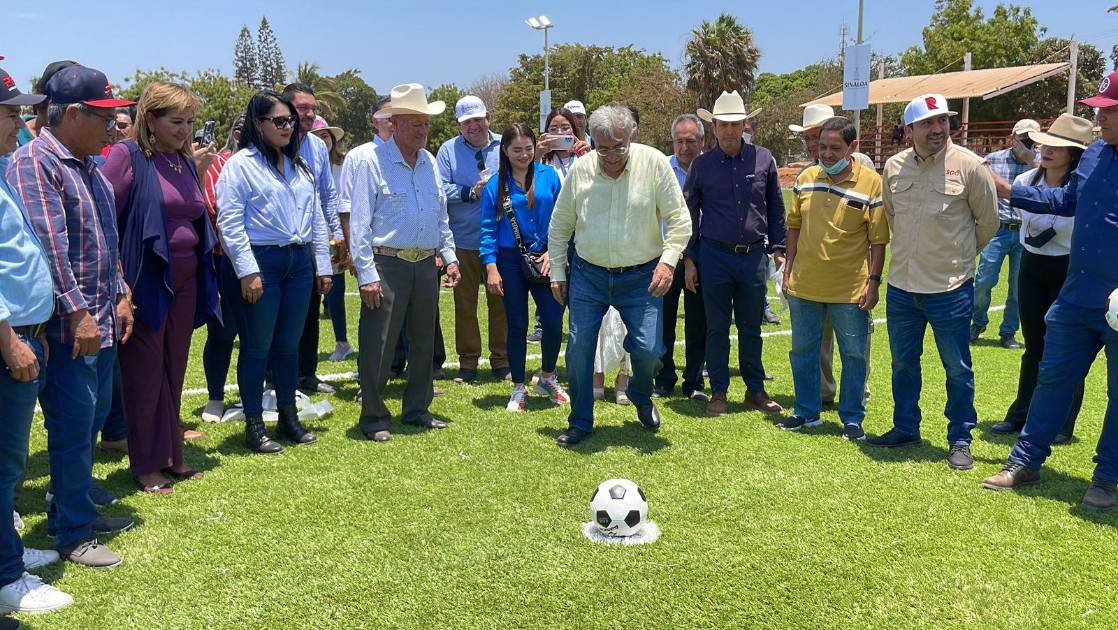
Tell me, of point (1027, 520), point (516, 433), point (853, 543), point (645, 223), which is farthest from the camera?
point (516, 433)

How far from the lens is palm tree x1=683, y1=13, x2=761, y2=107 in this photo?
149ft

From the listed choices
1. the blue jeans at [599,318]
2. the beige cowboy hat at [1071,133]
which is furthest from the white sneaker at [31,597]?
the beige cowboy hat at [1071,133]

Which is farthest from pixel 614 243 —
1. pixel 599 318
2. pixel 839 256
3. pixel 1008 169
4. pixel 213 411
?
pixel 1008 169

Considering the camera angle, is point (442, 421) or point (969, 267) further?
point (442, 421)

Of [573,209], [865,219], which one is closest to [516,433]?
[573,209]

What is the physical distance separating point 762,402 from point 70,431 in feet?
15.5

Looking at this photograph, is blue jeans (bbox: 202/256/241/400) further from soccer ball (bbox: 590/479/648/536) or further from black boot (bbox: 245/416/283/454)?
soccer ball (bbox: 590/479/648/536)

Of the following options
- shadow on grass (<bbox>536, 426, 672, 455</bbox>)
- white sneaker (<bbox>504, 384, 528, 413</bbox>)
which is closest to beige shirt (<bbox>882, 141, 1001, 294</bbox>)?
shadow on grass (<bbox>536, 426, 672, 455</bbox>)

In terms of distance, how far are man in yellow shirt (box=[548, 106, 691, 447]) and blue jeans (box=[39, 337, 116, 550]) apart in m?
2.82

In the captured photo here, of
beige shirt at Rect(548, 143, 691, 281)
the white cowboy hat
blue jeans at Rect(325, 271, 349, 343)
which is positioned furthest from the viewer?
blue jeans at Rect(325, 271, 349, 343)

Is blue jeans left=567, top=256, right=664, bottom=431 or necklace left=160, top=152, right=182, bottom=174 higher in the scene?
necklace left=160, top=152, right=182, bottom=174

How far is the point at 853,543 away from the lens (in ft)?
13.4

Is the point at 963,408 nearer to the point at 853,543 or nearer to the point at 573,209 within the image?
the point at 853,543

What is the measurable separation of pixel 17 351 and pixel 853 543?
3.76 meters
